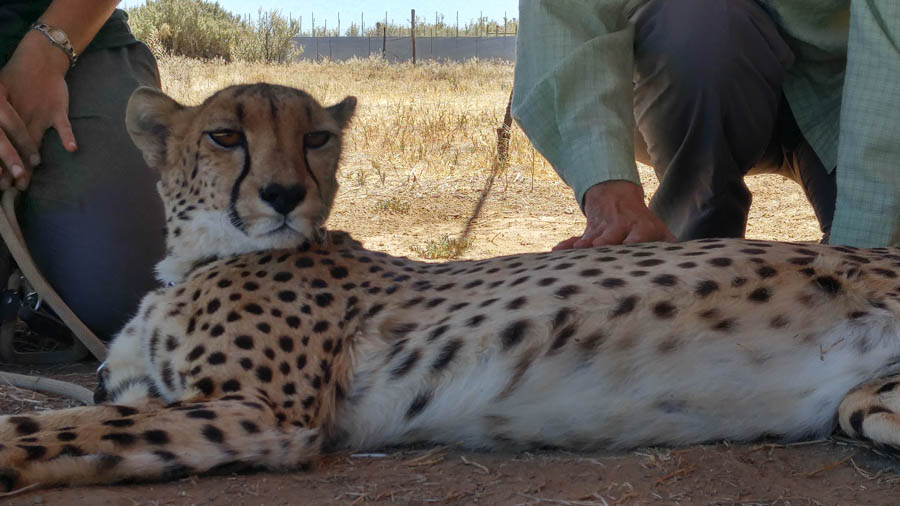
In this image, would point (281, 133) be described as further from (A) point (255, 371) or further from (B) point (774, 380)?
(B) point (774, 380)

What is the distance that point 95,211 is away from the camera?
8.81 ft

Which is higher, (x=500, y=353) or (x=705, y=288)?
(x=705, y=288)

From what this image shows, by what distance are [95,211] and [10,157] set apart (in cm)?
33

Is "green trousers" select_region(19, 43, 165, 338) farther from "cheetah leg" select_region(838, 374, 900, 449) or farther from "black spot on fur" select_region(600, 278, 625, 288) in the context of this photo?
"cheetah leg" select_region(838, 374, 900, 449)

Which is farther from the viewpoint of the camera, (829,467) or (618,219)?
(618,219)

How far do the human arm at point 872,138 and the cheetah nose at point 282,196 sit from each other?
1.27 metres

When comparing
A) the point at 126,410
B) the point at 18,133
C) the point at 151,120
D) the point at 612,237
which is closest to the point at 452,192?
the point at 18,133

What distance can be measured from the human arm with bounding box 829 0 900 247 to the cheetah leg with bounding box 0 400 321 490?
1381 millimetres

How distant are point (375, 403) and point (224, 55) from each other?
15401mm

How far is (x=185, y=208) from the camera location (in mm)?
2000

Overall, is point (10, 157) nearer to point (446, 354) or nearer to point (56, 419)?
point (56, 419)

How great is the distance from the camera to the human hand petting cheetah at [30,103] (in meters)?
2.45

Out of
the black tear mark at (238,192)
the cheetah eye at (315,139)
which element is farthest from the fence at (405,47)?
the black tear mark at (238,192)

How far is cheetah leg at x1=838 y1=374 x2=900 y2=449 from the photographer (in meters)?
1.56
